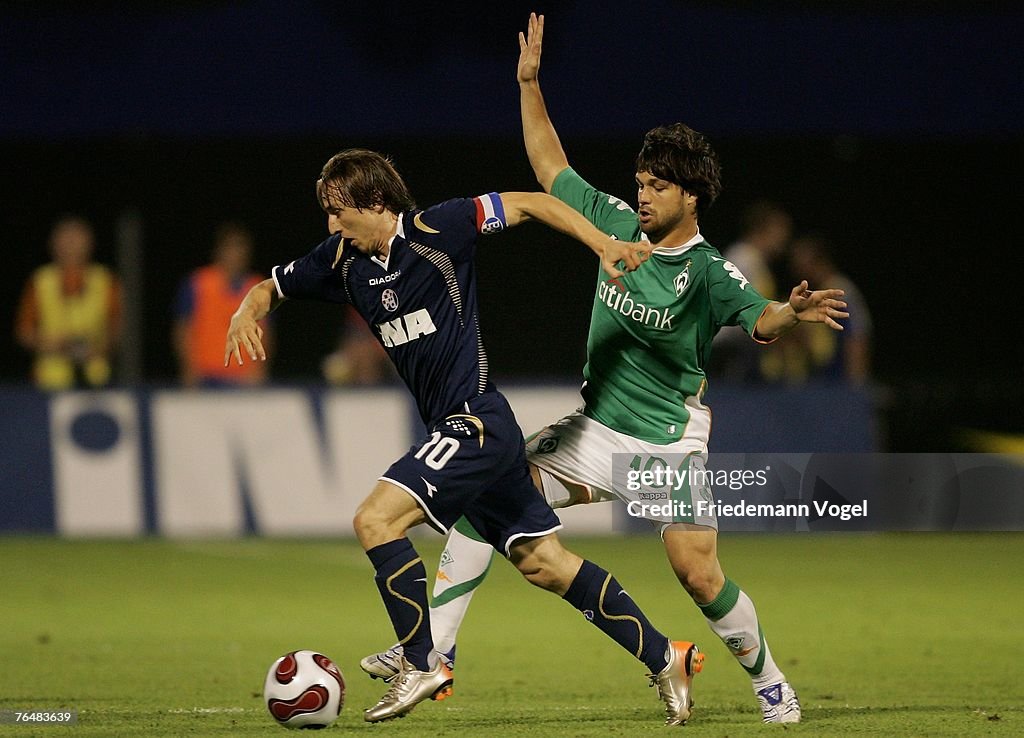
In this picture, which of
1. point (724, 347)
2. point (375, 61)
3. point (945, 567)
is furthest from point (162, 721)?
point (375, 61)

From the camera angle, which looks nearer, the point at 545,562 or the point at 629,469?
the point at 545,562

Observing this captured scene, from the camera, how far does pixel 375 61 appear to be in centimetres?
1362

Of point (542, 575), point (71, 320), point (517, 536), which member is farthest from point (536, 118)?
point (71, 320)

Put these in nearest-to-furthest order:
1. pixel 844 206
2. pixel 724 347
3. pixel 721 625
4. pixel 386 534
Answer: pixel 386 534, pixel 721 625, pixel 724 347, pixel 844 206

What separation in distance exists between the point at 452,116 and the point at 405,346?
8.04m

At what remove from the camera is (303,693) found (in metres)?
5.56

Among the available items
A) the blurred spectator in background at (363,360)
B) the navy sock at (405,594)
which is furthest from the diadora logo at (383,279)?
the blurred spectator in background at (363,360)

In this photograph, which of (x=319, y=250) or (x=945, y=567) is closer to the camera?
(x=319, y=250)

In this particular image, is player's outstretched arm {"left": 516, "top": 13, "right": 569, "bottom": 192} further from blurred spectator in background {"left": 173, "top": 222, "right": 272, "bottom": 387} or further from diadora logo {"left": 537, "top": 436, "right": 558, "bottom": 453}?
blurred spectator in background {"left": 173, "top": 222, "right": 272, "bottom": 387}

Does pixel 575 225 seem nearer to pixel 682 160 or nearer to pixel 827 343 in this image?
pixel 682 160

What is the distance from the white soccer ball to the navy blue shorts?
2.06ft

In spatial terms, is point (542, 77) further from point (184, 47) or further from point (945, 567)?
point (945, 567)

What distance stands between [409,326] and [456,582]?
1.03 metres

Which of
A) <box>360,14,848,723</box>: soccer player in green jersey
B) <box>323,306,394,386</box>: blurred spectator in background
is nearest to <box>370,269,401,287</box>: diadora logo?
<box>360,14,848,723</box>: soccer player in green jersey
